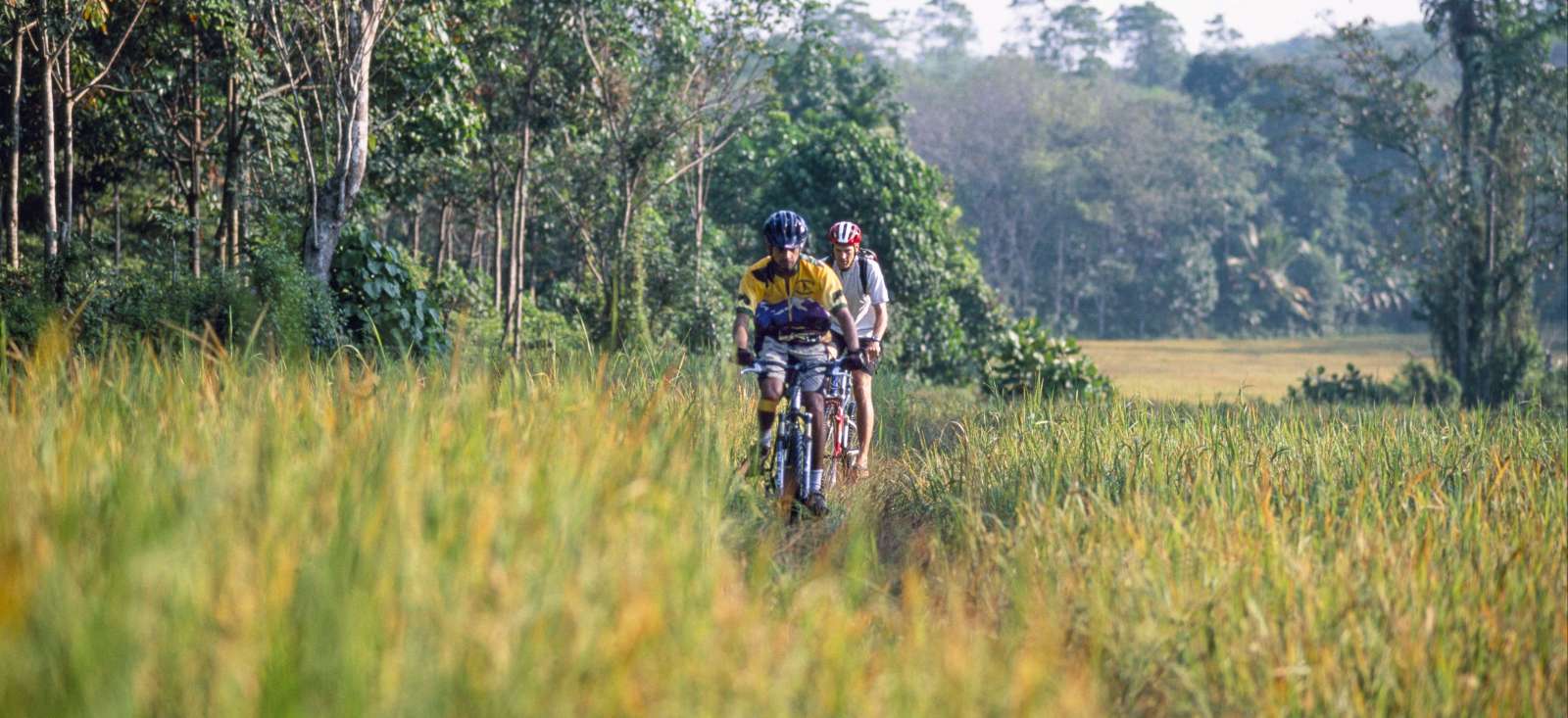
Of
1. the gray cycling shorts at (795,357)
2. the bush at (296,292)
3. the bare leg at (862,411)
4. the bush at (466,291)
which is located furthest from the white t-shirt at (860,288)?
the bush at (466,291)

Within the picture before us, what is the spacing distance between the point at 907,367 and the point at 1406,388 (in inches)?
344

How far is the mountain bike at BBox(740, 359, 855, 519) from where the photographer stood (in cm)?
683

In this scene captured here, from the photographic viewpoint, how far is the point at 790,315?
7020mm

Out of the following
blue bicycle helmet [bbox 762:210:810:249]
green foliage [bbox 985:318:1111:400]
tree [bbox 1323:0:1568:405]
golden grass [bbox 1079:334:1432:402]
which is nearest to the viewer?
blue bicycle helmet [bbox 762:210:810:249]

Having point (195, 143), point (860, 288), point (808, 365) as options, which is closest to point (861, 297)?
point (860, 288)

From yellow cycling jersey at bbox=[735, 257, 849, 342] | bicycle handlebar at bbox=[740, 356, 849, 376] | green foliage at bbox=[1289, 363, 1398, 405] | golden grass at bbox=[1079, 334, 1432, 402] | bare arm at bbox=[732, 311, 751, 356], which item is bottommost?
golden grass at bbox=[1079, 334, 1432, 402]

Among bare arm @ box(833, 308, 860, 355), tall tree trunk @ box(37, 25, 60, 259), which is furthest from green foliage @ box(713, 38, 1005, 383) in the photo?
bare arm @ box(833, 308, 860, 355)

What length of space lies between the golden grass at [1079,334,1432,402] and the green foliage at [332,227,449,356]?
891 inches

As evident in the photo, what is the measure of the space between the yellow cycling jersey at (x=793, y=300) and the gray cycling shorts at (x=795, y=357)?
37 mm

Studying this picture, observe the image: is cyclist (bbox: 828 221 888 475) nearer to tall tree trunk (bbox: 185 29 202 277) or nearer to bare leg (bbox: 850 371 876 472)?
bare leg (bbox: 850 371 876 472)

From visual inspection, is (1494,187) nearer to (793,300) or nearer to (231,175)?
(231,175)

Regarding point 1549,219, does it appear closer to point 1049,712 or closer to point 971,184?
point 971,184

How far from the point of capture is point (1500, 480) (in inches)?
252

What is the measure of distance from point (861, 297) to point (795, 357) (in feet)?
5.06
